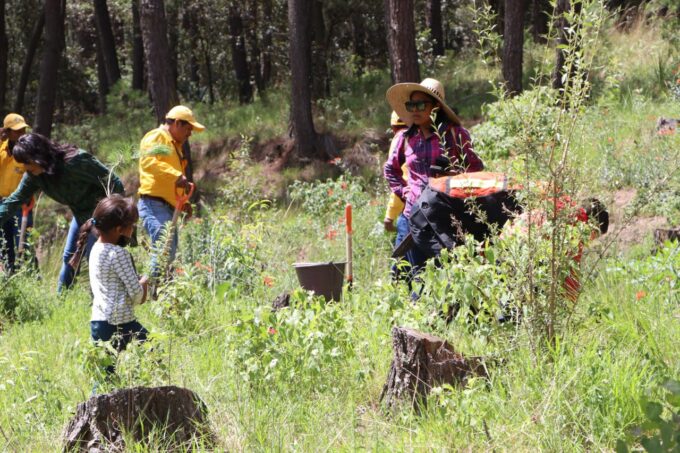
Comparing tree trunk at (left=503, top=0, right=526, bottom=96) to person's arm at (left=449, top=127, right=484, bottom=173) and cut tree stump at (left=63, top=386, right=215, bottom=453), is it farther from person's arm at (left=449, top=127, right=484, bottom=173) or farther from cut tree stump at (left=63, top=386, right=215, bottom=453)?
cut tree stump at (left=63, top=386, right=215, bottom=453)

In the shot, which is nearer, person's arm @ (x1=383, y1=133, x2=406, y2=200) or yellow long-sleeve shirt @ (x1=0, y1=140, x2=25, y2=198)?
person's arm @ (x1=383, y1=133, x2=406, y2=200)

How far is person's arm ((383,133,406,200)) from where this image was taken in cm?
603

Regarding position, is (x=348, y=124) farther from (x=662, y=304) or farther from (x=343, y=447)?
(x=343, y=447)

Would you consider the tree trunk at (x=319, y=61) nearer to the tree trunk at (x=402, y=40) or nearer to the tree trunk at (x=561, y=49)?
the tree trunk at (x=561, y=49)

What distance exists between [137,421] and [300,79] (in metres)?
13.1

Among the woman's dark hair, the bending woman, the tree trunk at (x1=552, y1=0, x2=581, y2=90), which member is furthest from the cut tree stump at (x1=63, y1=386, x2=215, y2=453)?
the woman's dark hair

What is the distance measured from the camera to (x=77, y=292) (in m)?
7.50

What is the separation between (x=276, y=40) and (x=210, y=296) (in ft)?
66.5

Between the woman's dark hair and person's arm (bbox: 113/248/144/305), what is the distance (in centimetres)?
258

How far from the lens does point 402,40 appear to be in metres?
12.1

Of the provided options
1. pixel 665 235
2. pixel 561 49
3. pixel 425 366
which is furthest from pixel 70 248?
pixel 561 49

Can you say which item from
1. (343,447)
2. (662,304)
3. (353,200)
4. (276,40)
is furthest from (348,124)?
(343,447)

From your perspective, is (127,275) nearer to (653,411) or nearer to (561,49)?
(561,49)

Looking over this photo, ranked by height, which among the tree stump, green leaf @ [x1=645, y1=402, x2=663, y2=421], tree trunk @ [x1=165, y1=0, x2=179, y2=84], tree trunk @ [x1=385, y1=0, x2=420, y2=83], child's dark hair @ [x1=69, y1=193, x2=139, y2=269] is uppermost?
tree trunk @ [x1=165, y1=0, x2=179, y2=84]
